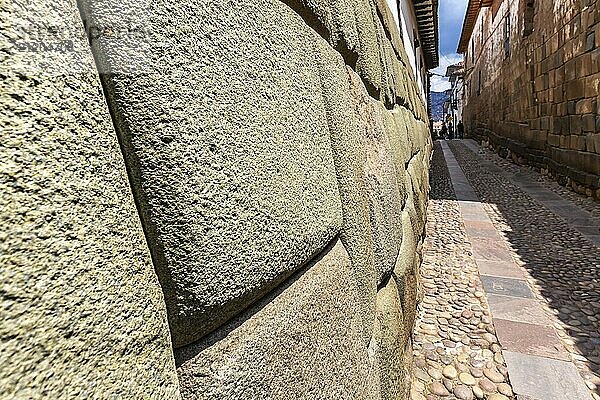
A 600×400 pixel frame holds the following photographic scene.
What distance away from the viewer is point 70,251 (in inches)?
11.5

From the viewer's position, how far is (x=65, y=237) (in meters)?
0.29

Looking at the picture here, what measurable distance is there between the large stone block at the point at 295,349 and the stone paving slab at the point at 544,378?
940mm

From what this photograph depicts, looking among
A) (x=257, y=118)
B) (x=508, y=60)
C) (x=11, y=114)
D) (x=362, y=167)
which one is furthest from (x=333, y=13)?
(x=508, y=60)

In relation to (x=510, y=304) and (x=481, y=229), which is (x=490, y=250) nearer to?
(x=481, y=229)

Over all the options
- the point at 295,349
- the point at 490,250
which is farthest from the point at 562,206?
the point at 295,349

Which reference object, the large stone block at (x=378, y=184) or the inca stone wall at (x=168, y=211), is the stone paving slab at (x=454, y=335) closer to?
the large stone block at (x=378, y=184)

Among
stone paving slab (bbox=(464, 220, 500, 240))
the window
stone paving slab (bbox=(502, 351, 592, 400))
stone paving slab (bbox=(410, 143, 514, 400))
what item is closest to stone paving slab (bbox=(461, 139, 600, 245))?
stone paving slab (bbox=(464, 220, 500, 240))

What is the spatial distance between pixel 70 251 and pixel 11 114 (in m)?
0.11

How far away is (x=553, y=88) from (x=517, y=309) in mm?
5370

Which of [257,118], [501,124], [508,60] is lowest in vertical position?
[501,124]

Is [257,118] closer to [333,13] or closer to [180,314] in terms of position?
[180,314]

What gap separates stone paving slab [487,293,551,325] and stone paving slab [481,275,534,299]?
0.21 feet

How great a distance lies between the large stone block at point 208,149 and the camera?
379mm

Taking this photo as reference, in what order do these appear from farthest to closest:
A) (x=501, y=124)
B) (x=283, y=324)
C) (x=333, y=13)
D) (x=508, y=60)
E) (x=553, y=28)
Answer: (x=501, y=124) < (x=508, y=60) < (x=553, y=28) < (x=333, y=13) < (x=283, y=324)
